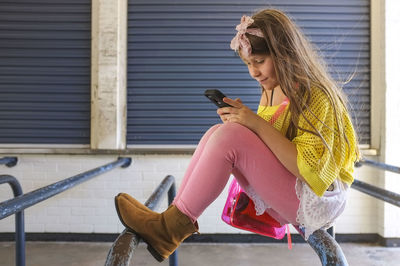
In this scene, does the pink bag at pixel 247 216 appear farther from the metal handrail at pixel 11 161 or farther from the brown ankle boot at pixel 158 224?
the metal handrail at pixel 11 161

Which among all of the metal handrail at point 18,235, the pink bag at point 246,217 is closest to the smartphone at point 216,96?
the pink bag at point 246,217

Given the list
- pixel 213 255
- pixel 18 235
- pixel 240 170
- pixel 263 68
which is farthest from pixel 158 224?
pixel 213 255

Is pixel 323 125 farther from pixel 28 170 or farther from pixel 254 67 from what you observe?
pixel 28 170

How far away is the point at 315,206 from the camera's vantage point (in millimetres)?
1315

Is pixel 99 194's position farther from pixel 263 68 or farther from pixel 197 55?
pixel 263 68

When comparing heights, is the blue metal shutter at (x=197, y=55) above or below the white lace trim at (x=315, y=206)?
above

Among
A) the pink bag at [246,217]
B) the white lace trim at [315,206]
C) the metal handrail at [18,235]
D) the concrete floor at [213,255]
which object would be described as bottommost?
A: the concrete floor at [213,255]

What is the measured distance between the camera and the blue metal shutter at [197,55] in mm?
3830

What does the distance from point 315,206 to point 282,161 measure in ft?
0.62

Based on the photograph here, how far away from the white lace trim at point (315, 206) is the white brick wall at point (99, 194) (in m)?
2.50

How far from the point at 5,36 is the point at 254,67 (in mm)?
3153

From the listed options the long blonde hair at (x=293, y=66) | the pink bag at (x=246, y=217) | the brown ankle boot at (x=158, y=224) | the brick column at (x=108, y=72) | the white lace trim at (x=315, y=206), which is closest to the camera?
the brown ankle boot at (x=158, y=224)

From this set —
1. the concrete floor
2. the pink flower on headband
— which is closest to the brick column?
the concrete floor

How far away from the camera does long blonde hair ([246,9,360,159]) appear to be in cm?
143
